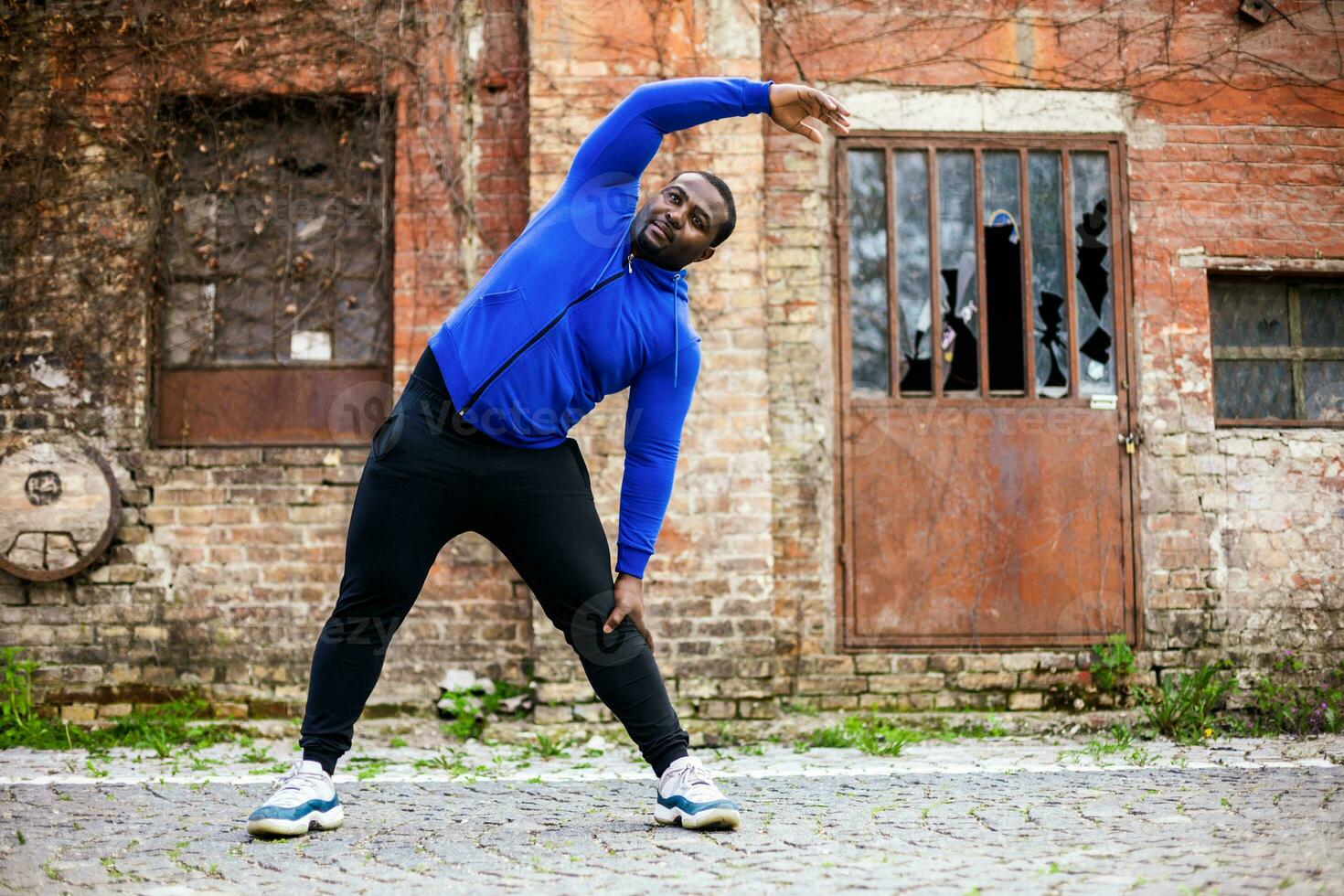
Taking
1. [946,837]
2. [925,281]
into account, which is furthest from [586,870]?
[925,281]

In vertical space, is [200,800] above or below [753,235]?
below

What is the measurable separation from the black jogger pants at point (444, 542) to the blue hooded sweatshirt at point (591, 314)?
86 mm

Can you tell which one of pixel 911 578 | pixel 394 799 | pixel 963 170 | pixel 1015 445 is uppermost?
pixel 963 170

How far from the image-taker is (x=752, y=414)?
18.0 feet

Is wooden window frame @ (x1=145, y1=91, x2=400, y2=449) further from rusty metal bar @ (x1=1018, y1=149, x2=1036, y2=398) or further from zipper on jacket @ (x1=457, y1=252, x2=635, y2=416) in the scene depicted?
rusty metal bar @ (x1=1018, y1=149, x2=1036, y2=398)

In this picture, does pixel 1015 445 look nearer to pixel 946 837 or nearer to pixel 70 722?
pixel 946 837

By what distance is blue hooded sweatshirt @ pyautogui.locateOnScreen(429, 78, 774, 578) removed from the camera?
3.13 metres

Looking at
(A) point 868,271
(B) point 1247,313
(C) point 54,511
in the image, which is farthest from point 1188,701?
(C) point 54,511

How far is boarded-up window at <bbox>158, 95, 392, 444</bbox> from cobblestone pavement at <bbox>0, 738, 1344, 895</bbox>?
180 cm

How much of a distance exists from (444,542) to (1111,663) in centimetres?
374

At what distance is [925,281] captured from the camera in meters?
5.84

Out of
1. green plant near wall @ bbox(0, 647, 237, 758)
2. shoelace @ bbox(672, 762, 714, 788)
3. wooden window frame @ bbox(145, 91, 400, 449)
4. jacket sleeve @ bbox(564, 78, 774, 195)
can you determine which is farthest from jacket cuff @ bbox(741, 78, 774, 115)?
green plant near wall @ bbox(0, 647, 237, 758)

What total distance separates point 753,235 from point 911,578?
6.03 feet

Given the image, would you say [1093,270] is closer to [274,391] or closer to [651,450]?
[651,450]
